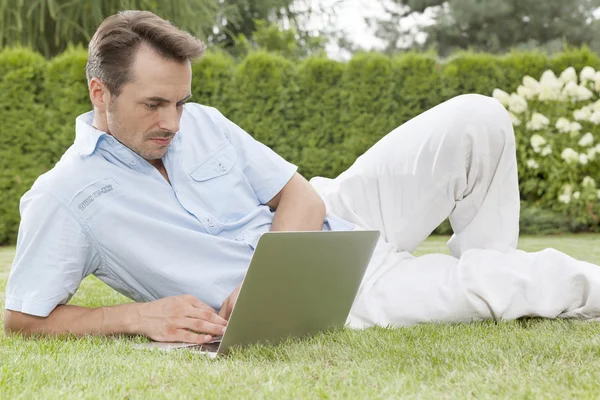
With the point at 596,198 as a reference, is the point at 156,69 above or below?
above

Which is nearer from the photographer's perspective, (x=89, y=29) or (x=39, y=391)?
(x=39, y=391)

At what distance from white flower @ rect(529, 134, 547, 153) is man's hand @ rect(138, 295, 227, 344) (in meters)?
6.37

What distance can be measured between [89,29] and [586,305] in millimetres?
8850

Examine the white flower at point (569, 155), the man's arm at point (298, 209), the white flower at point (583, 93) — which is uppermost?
the man's arm at point (298, 209)

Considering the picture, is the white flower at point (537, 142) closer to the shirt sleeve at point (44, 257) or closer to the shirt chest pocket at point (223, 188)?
the shirt chest pocket at point (223, 188)

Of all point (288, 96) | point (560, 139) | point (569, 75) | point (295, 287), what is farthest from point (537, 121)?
point (295, 287)

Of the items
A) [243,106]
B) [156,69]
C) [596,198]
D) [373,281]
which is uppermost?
[156,69]

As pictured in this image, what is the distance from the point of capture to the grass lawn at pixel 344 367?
66.7 inches

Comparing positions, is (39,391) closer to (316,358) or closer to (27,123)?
(316,358)

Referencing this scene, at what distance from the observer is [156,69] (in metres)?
2.31

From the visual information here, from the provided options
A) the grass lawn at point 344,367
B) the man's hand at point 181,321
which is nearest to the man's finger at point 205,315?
the man's hand at point 181,321

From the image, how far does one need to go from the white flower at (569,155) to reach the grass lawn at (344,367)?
5.80 metres

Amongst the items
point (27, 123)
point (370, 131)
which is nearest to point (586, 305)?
point (370, 131)

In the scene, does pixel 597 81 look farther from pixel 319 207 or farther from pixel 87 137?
pixel 87 137
